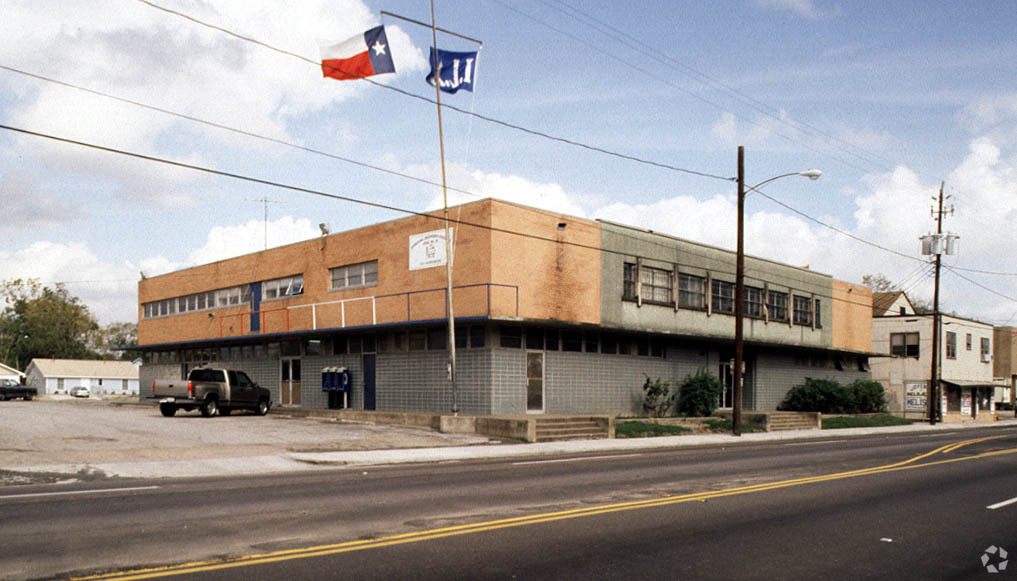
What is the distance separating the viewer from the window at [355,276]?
3139 centimetres

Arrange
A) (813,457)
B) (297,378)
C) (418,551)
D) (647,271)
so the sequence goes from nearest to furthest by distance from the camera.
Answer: (418,551), (813,457), (647,271), (297,378)

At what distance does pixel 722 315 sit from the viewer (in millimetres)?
36500

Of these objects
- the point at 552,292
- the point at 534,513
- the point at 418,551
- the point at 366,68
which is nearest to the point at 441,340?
the point at 552,292

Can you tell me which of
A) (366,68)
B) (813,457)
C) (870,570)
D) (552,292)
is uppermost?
(366,68)

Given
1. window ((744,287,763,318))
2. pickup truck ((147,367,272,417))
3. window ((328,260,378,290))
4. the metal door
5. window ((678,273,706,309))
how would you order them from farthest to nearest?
window ((744,287,763,318)), window ((678,273,706,309)), window ((328,260,378,290)), the metal door, pickup truck ((147,367,272,417))

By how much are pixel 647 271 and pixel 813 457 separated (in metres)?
14.0

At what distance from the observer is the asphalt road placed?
7.23 meters

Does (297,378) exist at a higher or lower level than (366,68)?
lower

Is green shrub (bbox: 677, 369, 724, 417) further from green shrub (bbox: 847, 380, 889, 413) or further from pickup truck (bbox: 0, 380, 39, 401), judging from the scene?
pickup truck (bbox: 0, 380, 39, 401)

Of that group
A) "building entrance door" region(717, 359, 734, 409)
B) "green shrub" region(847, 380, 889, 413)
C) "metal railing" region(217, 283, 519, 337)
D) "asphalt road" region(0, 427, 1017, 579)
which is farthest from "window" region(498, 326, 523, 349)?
"green shrub" region(847, 380, 889, 413)

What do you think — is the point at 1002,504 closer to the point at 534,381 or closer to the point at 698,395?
the point at 534,381

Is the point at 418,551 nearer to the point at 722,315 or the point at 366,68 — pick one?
the point at 366,68

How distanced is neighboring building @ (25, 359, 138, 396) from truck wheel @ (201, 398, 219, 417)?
2999 inches

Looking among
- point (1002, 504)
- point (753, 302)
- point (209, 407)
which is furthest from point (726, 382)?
point (1002, 504)
